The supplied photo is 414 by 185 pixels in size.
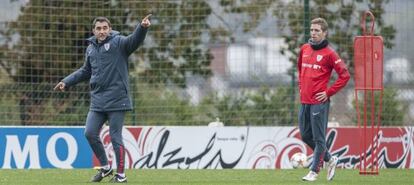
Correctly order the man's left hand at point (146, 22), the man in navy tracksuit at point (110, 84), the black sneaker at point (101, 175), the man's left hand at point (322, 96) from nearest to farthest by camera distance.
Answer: the man's left hand at point (146, 22), the man in navy tracksuit at point (110, 84), the black sneaker at point (101, 175), the man's left hand at point (322, 96)

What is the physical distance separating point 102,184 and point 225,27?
27.4 ft

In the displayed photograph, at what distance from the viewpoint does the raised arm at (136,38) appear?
36.3 feet

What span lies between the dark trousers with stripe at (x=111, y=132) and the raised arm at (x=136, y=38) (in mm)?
730

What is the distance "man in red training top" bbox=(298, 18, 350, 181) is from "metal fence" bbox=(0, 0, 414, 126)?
6.22 m

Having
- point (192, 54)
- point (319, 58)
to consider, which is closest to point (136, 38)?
point (319, 58)

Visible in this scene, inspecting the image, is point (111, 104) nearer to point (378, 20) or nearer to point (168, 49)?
point (168, 49)

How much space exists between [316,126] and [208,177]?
1.63 metres

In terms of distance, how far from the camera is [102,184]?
11391 mm

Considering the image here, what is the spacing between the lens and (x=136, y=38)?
11.4 metres

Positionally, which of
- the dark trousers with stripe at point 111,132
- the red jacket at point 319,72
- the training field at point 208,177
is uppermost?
the red jacket at point 319,72

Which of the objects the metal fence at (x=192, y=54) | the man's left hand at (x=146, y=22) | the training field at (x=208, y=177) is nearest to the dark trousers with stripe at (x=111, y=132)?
the training field at (x=208, y=177)

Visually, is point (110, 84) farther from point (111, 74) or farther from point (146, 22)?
point (146, 22)

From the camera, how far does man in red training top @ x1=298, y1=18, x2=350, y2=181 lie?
12094 mm

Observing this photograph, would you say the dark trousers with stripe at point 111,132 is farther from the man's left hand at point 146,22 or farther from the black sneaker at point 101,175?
the man's left hand at point 146,22
